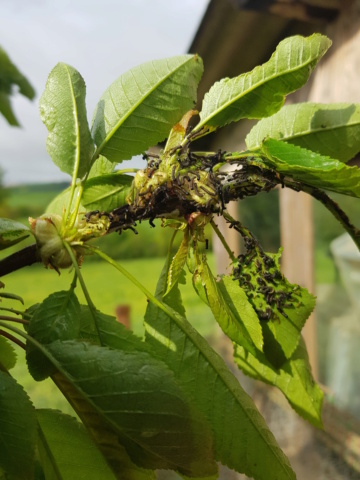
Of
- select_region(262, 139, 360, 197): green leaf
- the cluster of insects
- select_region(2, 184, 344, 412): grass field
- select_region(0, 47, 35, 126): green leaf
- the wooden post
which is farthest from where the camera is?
select_region(2, 184, 344, 412): grass field

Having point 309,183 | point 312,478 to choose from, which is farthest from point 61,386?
point 312,478

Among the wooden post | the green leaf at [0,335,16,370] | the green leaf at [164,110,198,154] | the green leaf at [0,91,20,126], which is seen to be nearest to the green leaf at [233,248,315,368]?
the green leaf at [164,110,198,154]

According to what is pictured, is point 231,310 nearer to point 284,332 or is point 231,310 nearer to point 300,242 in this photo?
point 284,332

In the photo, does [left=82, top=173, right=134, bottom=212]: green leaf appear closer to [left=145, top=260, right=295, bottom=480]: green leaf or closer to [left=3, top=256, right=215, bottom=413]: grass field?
[left=145, top=260, right=295, bottom=480]: green leaf

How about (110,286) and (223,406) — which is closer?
(223,406)

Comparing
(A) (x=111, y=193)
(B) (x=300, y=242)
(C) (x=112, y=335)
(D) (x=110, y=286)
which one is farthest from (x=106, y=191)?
(D) (x=110, y=286)

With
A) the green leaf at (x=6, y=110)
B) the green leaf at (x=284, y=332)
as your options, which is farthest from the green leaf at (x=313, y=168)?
the green leaf at (x=6, y=110)
